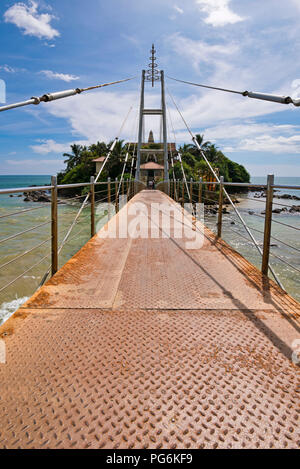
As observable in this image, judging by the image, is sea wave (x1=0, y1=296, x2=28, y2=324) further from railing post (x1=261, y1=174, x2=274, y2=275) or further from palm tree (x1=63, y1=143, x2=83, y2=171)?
palm tree (x1=63, y1=143, x2=83, y2=171)

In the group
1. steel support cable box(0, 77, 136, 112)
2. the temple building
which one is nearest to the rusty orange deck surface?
Answer: steel support cable box(0, 77, 136, 112)

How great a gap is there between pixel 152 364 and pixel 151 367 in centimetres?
2

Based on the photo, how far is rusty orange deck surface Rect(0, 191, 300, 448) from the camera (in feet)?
2.83

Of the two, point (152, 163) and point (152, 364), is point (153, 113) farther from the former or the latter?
point (152, 364)

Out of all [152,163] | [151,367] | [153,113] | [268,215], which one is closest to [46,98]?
[268,215]

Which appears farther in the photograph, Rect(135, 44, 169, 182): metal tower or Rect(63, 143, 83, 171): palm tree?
Rect(63, 143, 83, 171): palm tree

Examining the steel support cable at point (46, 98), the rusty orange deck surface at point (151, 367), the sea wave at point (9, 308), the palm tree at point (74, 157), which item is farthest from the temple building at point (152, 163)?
the rusty orange deck surface at point (151, 367)

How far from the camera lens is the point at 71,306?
1.67m

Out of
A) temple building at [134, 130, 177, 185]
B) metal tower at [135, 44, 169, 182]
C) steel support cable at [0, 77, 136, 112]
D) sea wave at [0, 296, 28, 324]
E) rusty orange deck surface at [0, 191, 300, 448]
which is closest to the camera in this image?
rusty orange deck surface at [0, 191, 300, 448]

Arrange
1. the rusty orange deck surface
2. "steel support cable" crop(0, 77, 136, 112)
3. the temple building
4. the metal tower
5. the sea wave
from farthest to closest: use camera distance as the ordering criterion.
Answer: the temple building
the metal tower
the sea wave
"steel support cable" crop(0, 77, 136, 112)
the rusty orange deck surface

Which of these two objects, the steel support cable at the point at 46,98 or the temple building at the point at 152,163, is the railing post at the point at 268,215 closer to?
the steel support cable at the point at 46,98

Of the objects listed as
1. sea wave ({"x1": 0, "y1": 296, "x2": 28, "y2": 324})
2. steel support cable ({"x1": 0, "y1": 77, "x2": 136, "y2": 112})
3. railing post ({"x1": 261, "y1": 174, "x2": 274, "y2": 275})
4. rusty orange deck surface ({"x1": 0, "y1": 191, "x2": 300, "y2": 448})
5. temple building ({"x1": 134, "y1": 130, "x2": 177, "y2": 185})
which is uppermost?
temple building ({"x1": 134, "y1": 130, "x2": 177, "y2": 185})

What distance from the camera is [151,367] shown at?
114cm

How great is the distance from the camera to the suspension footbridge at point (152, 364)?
0.86 metres
